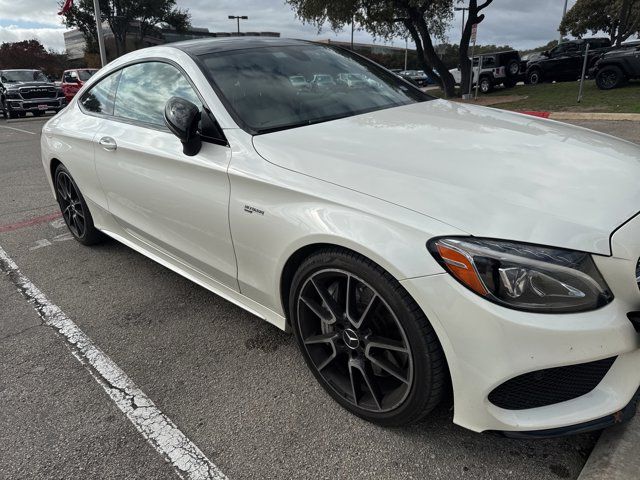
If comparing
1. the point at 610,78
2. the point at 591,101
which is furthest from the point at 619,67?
the point at 591,101

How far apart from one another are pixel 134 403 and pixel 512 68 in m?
23.5

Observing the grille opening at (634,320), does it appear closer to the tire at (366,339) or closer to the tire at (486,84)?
the tire at (366,339)

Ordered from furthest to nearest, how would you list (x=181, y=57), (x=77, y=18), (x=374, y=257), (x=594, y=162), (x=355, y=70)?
(x=77, y=18) < (x=355, y=70) < (x=181, y=57) < (x=594, y=162) < (x=374, y=257)

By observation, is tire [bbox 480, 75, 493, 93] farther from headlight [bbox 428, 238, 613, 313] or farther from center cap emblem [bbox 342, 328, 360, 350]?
headlight [bbox 428, 238, 613, 313]

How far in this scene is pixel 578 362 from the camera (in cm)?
152

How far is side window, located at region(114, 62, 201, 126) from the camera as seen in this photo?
272cm

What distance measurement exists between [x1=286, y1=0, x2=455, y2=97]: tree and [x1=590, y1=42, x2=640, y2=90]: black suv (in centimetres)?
653

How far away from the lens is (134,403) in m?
2.27

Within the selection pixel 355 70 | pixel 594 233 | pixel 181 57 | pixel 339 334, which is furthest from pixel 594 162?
pixel 181 57

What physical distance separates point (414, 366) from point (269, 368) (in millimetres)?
978

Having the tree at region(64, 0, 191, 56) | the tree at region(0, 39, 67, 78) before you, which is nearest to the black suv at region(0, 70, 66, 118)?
the tree at region(64, 0, 191, 56)

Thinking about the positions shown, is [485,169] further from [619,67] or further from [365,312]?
[619,67]

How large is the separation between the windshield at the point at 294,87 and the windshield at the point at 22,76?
20834mm

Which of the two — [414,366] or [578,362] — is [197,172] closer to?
[414,366]
